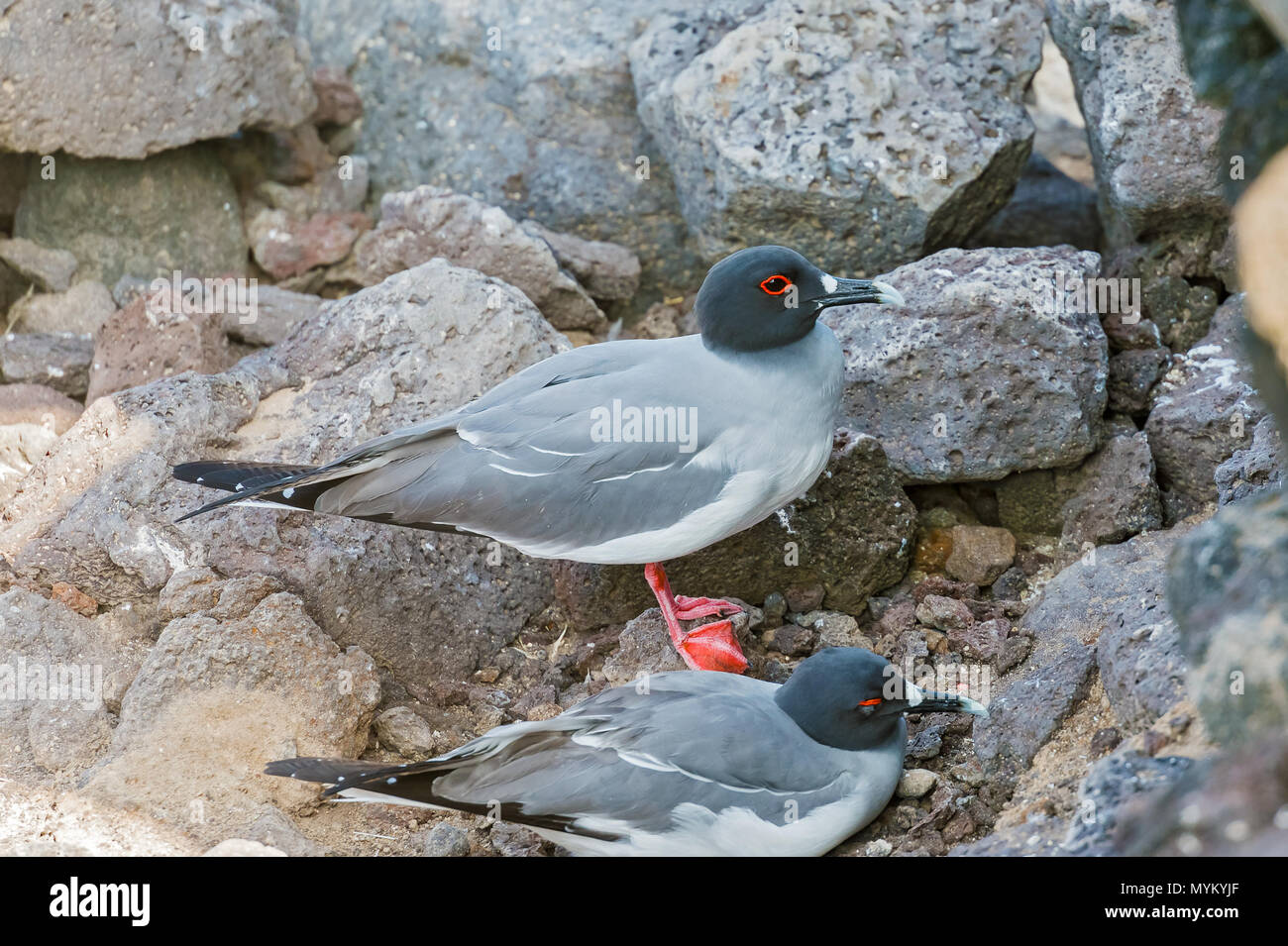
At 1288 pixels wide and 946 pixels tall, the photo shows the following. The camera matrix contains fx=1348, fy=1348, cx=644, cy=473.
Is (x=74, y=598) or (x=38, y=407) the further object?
(x=38, y=407)

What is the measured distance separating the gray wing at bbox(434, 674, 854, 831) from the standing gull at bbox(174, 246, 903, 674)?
65cm

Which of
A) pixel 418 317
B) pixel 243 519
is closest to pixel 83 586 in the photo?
pixel 243 519

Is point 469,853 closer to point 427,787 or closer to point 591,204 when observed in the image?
point 427,787

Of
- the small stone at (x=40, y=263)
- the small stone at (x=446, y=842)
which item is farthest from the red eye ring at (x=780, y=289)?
the small stone at (x=40, y=263)

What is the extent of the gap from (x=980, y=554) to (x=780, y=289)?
1.47m

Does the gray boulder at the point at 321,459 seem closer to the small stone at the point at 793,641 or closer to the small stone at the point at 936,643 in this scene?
the small stone at the point at 793,641

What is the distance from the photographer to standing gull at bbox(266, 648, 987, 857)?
13.2 feet

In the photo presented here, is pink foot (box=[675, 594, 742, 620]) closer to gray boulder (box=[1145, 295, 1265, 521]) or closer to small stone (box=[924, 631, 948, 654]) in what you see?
small stone (box=[924, 631, 948, 654])

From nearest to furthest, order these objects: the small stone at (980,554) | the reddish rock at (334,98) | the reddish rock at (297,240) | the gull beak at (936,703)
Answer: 1. the gull beak at (936,703)
2. the small stone at (980,554)
3. the reddish rock at (297,240)
4. the reddish rock at (334,98)

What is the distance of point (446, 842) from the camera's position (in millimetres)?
4359

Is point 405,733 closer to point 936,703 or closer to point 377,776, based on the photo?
point 377,776

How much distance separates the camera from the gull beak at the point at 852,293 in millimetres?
4891

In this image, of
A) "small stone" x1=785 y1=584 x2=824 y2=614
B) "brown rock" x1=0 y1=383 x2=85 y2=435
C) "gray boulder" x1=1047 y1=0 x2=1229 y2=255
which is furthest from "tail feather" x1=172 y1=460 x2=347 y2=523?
"gray boulder" x1=1047 y1=0 x2=1229 y2=255

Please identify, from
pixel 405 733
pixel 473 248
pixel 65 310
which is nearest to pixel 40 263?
pixel 65 310
